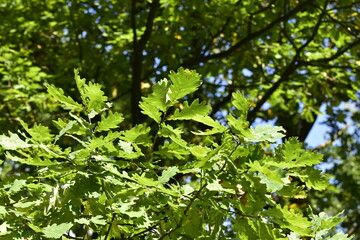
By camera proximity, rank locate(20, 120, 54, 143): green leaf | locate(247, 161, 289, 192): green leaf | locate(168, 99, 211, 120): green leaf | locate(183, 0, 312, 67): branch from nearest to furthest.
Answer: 1. locate(247, 161, 289, 192): green leaf
2. locate(168, 99, 211, 120): green leaf
3. locate(20, 120, 54, 143): green leaf
4. locate(183, 0, 312, 67): branch

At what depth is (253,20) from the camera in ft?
19.5

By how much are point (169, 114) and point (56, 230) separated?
3.39 feet

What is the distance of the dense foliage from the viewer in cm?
174

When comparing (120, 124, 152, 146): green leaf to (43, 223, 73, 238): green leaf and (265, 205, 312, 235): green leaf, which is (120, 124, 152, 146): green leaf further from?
(265, 205, 312, 235): green leaf

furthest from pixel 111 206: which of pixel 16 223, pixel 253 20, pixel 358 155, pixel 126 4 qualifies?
A: pixel 358 155

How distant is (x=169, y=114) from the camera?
260 centimetres

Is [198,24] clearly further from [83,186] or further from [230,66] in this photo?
[83,186]

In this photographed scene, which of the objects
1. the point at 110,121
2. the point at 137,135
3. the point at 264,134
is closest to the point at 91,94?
the point at 110,121

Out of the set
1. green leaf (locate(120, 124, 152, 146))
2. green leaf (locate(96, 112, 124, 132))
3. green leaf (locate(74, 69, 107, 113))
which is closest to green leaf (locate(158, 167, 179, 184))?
green leaf (locate(120, 124, 152, 146))

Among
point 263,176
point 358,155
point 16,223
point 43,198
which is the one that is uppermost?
point 358,155

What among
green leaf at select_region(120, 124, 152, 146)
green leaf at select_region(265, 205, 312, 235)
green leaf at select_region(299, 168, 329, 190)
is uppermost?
green leaf at select_region(299, 168, 329, 190)

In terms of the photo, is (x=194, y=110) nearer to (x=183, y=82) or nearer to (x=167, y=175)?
(x=183, y=82)

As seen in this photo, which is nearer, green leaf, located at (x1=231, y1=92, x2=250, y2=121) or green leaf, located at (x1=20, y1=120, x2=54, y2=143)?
green leaf, located at (x1=231, y1=92, x2=250, y2=121)

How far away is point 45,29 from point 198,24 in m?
2.20
